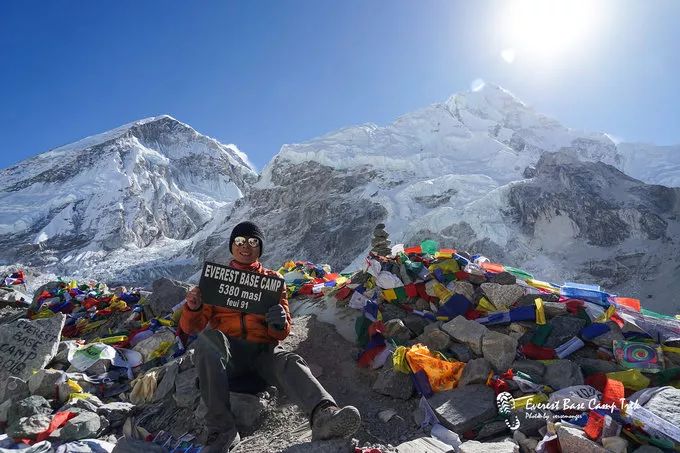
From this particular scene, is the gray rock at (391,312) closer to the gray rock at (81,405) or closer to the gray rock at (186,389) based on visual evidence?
the gray rock at (186,389)

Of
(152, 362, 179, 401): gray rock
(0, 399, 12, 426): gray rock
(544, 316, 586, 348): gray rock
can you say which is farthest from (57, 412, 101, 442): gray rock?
(544, 316, 586, 348): gray rock

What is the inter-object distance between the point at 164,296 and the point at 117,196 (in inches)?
5418

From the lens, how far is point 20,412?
3.82 m

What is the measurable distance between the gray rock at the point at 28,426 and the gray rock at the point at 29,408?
0.07 m

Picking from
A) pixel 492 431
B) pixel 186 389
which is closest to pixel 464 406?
pixel 492 431

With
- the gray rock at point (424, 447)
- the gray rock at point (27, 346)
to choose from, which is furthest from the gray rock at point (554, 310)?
the gray rock at point (27, 346)

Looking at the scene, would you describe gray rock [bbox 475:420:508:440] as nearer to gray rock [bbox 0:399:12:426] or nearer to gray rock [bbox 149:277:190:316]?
gray rock [bbox 0:399:12:426]

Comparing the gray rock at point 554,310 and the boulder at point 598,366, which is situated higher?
the gray rock at point 554,310

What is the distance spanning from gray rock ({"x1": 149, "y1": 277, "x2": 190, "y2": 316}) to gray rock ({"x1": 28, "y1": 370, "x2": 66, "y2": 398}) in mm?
3516

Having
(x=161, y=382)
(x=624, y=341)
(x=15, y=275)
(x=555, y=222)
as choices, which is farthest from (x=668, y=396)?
(x=555, y=222)

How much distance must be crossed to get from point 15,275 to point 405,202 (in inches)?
2650

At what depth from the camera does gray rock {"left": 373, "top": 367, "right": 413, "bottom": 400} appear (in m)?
4.09

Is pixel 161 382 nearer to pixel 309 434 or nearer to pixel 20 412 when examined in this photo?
pixel 20 412

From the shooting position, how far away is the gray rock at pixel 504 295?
17.0ft
